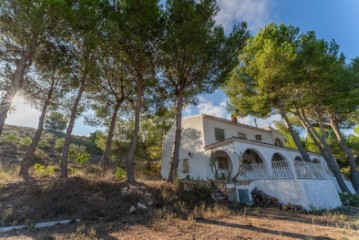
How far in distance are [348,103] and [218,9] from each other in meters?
13.4

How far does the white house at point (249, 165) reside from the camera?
10.5m

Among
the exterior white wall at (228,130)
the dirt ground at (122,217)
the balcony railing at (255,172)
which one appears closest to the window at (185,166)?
the exterior white wall at (228,130)

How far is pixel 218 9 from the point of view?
11.2m

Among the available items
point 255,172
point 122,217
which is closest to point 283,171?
point 255,172

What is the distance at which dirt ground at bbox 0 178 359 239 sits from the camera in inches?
192

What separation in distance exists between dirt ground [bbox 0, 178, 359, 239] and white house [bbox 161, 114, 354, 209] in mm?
2634

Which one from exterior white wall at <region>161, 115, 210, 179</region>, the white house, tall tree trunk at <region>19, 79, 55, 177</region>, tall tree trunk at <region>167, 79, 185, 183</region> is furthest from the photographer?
exterior white wall at <region>161, 115, 210, 179</region>

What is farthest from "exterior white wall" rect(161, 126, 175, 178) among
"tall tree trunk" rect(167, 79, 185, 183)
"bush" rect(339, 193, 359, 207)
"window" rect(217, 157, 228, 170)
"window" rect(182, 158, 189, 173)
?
"bush" rect(339, 193, 359, 207)

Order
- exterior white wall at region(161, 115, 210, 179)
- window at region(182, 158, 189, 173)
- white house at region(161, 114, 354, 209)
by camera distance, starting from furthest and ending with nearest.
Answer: window at region(182, 158, 189, 173)
exterior white wall at region(161, 115, 210, 179)
white house at region(161, 114, 354, 209)

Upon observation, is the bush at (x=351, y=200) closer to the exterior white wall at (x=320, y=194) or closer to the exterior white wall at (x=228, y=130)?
the exterior white wall at (x=320, y=194)

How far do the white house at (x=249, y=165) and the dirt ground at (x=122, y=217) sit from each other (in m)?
2.63

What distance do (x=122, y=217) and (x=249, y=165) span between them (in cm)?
863

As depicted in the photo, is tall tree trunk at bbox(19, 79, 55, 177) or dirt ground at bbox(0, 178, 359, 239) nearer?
dirt ground at bbox(0, 178, 359, 239)

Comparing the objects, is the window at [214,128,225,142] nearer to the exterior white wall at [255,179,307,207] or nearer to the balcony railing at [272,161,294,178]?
the balcony railing at [272,161,294,178]
